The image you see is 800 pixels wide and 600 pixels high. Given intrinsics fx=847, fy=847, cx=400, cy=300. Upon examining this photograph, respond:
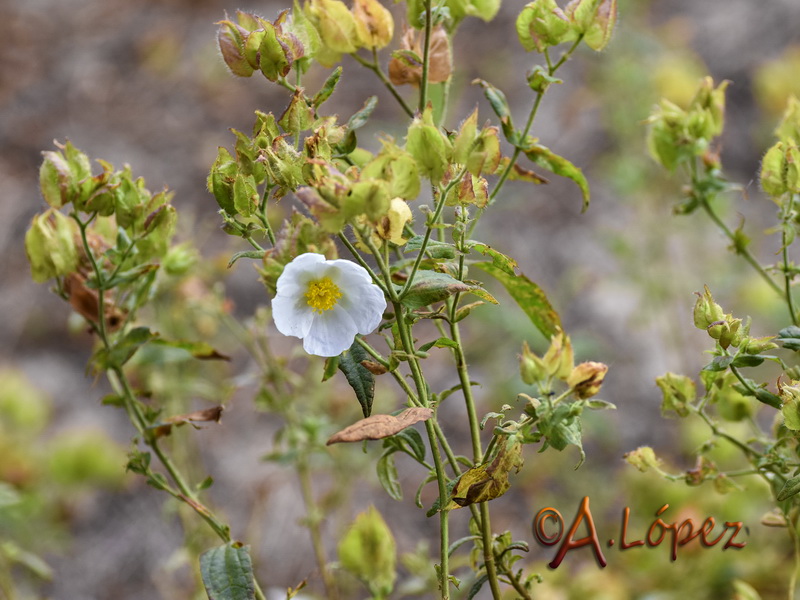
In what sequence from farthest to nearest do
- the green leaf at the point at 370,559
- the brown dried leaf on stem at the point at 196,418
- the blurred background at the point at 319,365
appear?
1. the blurred background at the point at 319,365
2. the green leaf at the point at 370,559
3. the brown dried leaf on stem at the point at 196,418

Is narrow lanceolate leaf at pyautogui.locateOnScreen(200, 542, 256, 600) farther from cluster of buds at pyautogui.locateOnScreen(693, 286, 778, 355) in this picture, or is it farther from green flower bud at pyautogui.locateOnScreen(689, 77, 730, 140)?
green flower bud at pyautogui.locateOnScreen(689, 77, 730, 140)

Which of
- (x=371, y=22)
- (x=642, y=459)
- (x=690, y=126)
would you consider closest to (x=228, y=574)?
(x=642, y=459)

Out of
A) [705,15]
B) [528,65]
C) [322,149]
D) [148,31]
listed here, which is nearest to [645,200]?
[528,65]

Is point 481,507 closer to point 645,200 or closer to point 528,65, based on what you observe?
point 645,200

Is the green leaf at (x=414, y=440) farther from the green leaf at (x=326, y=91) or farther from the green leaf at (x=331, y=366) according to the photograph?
the green leaf at (x=326, y=91)

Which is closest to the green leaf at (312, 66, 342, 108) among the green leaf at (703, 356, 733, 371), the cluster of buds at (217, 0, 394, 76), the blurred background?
the cluster of buds at (217, 0, 394, 76)

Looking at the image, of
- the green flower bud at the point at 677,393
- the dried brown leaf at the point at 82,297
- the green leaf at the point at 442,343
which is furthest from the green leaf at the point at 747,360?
the dried brown leaf at the point at 82,297
